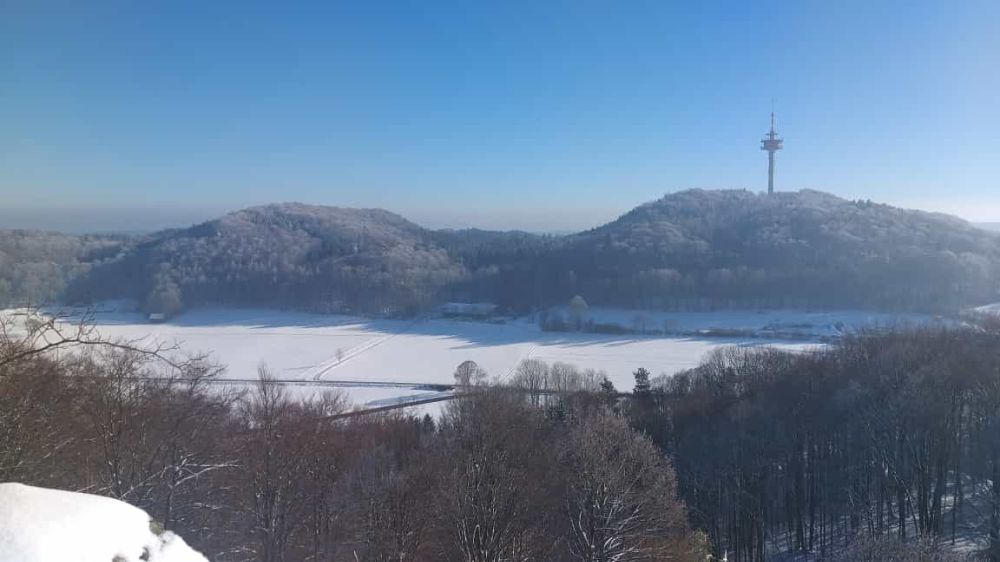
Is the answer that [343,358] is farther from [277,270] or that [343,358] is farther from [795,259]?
[795,259]

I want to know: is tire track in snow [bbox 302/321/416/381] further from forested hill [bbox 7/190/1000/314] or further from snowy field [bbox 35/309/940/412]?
forested hill [bbox 7/190/1000/314]

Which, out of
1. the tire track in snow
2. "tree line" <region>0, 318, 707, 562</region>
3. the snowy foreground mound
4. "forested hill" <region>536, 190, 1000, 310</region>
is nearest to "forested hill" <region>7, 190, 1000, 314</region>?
"forested hill" <region>536, 190, 1000, 310</region>

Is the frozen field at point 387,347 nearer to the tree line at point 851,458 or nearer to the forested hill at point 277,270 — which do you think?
the forested hill at point 277,270

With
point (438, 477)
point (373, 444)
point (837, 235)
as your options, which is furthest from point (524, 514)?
point (837, 235)

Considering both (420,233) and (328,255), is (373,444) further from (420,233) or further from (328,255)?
(420,233)

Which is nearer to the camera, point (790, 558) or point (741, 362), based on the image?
point (790, 558)
